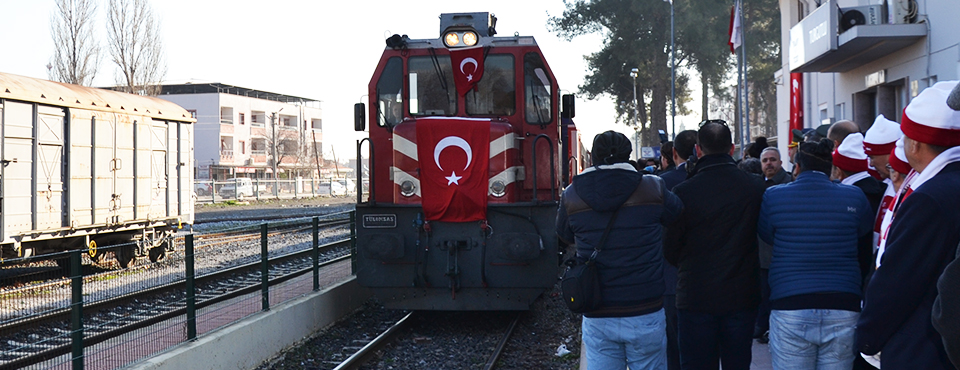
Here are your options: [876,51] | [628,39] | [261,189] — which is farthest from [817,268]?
[261,189]

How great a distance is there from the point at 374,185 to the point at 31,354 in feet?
14.0

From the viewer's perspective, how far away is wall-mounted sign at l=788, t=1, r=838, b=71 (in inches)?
551

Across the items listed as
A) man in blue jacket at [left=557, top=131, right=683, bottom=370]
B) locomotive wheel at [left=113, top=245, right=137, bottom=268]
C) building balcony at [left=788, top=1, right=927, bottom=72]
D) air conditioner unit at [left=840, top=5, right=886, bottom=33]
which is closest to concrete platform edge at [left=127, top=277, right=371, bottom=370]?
man in blue jacket at [left=557, top=131, right=683, bottom=370]

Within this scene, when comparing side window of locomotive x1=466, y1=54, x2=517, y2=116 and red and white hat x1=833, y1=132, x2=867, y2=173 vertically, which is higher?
side window of locomotive x1=466, y1=54, x2=517, y2=116

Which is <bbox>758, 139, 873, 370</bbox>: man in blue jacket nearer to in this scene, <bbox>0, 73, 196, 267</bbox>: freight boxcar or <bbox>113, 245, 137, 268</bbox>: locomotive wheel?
<bbox>0, 73, 196, 267</bbox>: freight boxcar

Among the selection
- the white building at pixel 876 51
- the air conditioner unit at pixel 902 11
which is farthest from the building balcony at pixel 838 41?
the air conditioner unit at pixel 902 11

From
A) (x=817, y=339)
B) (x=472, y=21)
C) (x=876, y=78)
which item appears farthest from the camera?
(x=876, y=78)

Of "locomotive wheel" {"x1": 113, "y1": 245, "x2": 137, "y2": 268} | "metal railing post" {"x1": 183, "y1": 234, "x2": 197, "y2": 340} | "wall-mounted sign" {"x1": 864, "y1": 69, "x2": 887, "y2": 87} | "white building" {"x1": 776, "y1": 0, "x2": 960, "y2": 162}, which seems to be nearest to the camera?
"metal railing post" {"x1": 183, "y1": 234, "x2": 197, "y2": 340}

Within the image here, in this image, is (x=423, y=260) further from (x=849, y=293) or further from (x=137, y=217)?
(x=137, y=217)

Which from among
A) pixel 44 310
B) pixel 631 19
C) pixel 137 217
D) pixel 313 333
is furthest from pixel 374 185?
pixel 631 19

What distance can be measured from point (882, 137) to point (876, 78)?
12.2m

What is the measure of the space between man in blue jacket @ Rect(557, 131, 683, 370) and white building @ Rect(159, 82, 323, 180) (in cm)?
6633

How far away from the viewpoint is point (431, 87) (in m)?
9.37

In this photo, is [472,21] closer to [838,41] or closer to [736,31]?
[838,41]
